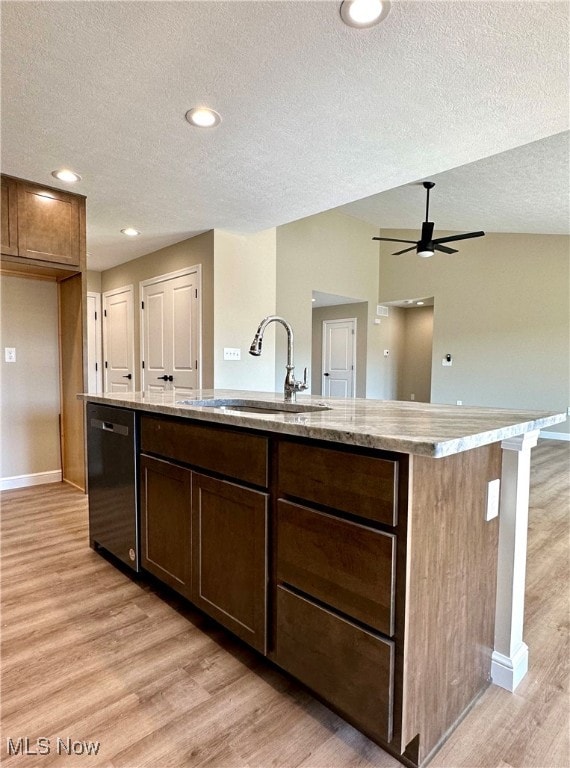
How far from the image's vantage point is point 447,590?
3.77 ft

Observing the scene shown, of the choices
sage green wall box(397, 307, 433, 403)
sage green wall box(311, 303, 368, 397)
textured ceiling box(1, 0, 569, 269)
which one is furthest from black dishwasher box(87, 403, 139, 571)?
sage green wall box(397, 307, 433, 403)

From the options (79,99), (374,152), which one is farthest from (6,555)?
(374,152)

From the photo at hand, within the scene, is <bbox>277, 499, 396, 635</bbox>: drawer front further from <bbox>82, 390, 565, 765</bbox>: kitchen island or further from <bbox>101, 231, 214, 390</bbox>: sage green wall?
<bbox>101, 231, 214, 390</bbox>: sage green wall

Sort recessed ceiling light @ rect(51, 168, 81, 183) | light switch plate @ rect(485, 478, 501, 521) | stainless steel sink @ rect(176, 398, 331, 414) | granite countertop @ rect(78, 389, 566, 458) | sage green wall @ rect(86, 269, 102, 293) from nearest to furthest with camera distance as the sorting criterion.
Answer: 1. granite countertop @ rect(78, 389, 566, 458)
2. light switch plate @ rect(485, 478, 501, 521)
3. stainless steel sink @ rect(176, 398, 331, 414)
4. recessed ceiling light @ rect(51, 168, 81, 183)
5. sage green wall @ rect(86, 269, 102, 293)

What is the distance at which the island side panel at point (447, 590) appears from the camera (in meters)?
1.03

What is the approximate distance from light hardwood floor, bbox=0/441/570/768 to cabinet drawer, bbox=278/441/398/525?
70cm

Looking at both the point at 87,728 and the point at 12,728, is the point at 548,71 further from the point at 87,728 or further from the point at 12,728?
the point at 12,728

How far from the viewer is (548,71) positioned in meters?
1.79

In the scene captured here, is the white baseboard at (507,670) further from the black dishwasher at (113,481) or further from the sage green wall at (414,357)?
the sage green wall at (414,357)

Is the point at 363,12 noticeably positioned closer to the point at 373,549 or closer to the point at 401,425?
the point at 401,425

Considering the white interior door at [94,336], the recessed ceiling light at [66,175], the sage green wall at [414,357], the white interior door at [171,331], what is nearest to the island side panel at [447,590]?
the recessed ceiling light at [66,175]

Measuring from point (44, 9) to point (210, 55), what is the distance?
23.6 inches

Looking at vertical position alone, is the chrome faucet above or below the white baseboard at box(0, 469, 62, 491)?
above

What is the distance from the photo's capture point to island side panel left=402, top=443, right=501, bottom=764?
1031mm
